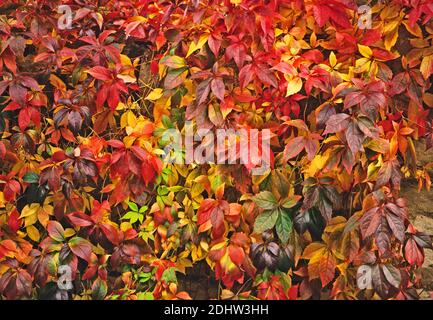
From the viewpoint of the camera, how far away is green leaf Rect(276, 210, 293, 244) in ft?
7.03

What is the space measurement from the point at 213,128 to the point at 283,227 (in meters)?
0.44

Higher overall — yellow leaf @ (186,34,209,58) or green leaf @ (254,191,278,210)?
yellow leaf @ (186,34,209,58)

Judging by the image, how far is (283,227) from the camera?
2143mm

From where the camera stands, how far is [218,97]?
2086mm

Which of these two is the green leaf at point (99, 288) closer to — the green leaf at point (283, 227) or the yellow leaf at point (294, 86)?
the green leaf at point (283, 227)

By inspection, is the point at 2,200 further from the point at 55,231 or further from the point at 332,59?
the point at 332,59

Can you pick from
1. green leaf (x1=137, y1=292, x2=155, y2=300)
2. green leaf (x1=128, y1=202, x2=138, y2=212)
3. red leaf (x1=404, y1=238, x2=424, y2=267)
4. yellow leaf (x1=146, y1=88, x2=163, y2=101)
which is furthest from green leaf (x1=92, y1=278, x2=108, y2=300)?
red leaf (x1=404, y1=238, x2=424, y2=267)

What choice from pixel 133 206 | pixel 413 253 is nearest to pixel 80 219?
pixel 133 206

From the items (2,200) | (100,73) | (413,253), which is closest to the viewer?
(413,253)

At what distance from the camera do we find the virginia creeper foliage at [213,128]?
2.11 metres

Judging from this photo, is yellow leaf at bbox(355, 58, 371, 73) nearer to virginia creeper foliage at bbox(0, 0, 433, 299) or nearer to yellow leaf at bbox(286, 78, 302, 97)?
virginia creeper foliage at bbox(0, 0, 433, 299)

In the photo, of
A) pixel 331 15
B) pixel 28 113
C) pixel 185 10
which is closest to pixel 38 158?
pixel 28 113

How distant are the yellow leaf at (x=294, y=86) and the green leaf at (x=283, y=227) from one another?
1.42 ft

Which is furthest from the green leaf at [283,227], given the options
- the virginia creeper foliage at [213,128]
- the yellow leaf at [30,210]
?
the yellow leaf at [30,210]
